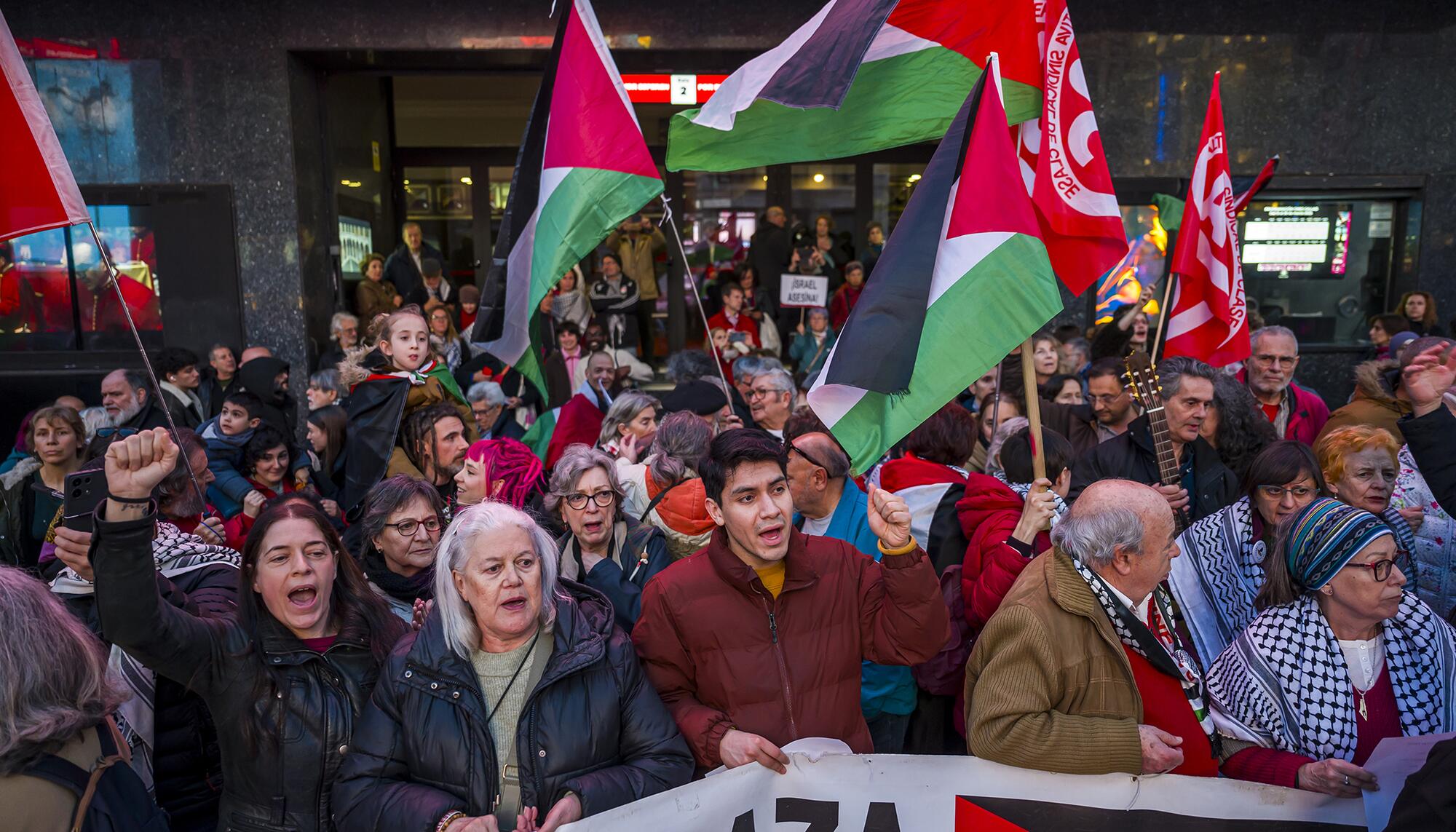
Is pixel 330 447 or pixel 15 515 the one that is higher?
pixel 330 447

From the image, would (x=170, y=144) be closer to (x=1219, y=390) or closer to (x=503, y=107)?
(x=503, y=107)

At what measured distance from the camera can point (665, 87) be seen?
1200cm

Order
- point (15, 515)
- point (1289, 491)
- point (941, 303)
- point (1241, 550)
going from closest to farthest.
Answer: point (941, 303) < point (1289, 491) < point (1241, 550) < point (15, 515)

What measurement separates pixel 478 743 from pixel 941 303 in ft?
6.87

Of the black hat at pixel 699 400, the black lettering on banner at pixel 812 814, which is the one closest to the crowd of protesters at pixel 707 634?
the black lettering on banner at pixel 812 814

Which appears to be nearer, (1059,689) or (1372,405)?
(1059,689)

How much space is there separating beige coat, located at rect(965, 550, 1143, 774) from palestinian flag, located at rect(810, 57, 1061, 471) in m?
0.80

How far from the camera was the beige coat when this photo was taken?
2.95 meters

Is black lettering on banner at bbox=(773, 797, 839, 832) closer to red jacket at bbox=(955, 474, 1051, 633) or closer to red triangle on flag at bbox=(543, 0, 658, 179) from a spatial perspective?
red jacket at bbox=(955, 474, 1051, 633)

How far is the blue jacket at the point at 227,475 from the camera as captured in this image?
590cm

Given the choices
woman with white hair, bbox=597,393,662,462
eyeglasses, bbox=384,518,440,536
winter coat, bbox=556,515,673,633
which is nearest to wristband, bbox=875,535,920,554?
winter coat, bbox=556,515,673,633

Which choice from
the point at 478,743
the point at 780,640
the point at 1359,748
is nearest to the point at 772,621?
the point at 780,640

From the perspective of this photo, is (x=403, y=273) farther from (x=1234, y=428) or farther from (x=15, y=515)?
(x=1234, y=428)

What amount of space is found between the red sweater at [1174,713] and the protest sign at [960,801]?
0.11 metres
